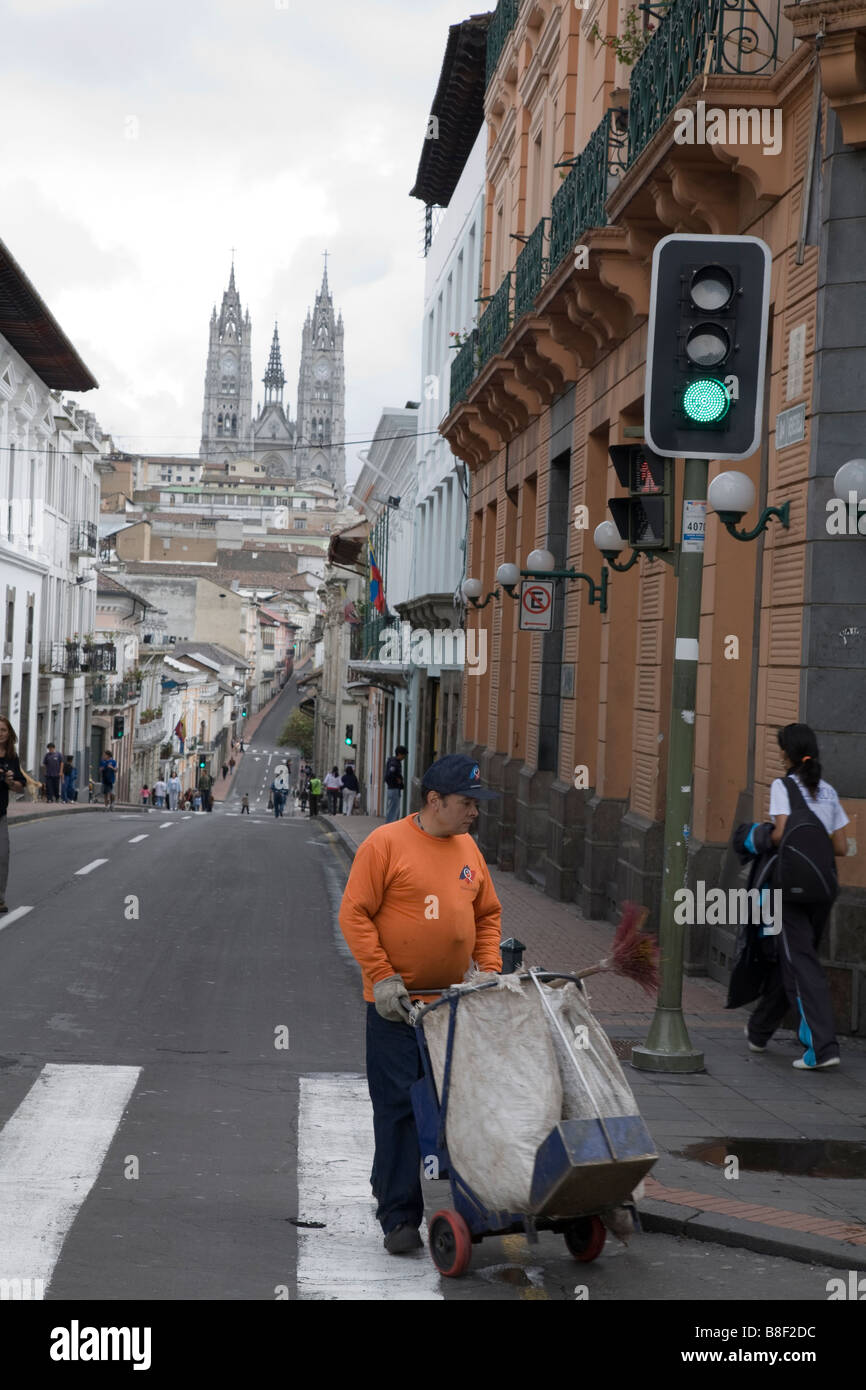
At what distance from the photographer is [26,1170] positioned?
654 centimetres

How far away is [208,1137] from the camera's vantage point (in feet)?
23.8

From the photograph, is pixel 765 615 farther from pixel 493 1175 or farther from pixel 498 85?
pixel 498 85

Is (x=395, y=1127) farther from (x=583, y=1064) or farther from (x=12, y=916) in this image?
(x=12, y=916)

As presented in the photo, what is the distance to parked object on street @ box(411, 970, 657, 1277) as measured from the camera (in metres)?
5.15

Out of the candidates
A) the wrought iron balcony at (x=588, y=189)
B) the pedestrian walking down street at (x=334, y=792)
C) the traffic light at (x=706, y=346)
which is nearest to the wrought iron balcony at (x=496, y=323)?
the wrought iron balcony at (x=588, y=189)

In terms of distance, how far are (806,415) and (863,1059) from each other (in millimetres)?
3757

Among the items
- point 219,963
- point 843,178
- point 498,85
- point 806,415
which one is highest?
point 498,85

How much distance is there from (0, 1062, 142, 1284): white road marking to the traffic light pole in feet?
8.70

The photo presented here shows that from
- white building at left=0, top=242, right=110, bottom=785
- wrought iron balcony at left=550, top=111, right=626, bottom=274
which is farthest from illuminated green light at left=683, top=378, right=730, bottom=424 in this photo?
white building at left=0, top=242, right=110, bottom=785

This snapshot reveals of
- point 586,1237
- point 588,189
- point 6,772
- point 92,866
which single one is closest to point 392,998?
point 586,1237

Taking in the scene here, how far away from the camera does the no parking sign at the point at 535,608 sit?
1769cm

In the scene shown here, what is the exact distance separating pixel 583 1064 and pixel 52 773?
41.5 m

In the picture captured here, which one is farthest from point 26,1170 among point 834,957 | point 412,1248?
point 834,957

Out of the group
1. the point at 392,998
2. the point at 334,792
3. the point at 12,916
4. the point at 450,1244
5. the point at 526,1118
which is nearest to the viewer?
the point at 526,1118
